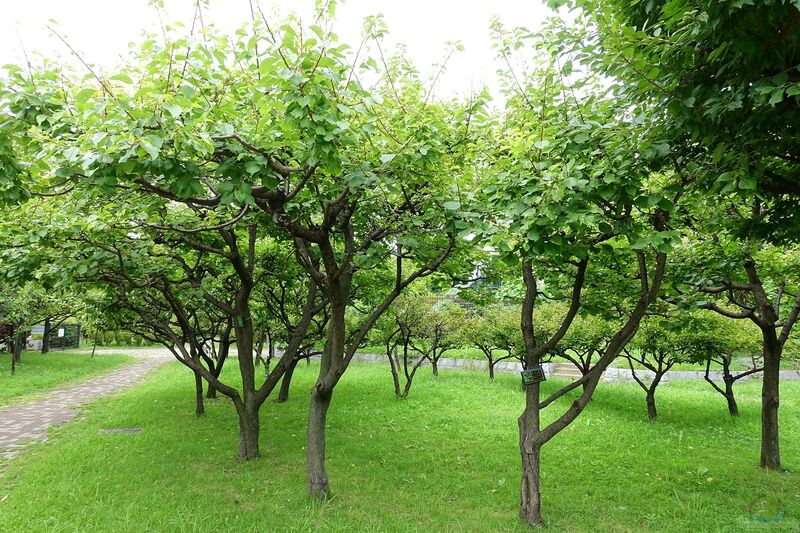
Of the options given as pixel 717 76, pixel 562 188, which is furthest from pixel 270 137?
pixel 717 76

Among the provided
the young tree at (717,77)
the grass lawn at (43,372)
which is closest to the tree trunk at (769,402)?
the young tree at (717,77)

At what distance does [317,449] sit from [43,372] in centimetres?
1519

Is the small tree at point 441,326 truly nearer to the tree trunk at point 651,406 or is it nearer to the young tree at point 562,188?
the tree trunk at point 651,406

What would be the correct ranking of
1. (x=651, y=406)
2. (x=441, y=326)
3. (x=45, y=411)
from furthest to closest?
(x=441, y=326) → (x=651, y=406) → (x=45, y=411)

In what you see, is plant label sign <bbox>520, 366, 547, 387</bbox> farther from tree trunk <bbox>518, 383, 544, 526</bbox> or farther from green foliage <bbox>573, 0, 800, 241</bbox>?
green foliage <bbox>573, 0, 800, 241</bbox>

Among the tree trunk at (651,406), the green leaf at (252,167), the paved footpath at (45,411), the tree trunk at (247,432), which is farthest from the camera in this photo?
the tree trunk at (651,406)

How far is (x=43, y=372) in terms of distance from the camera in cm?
1570

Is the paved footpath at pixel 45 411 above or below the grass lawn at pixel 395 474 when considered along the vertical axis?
below

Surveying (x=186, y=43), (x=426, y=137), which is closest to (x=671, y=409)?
(x=426, y=137)

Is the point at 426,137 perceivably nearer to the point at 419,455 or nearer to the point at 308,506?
the point at 308,506

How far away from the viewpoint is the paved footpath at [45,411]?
773 cm

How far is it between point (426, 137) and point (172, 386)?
41.5 ft

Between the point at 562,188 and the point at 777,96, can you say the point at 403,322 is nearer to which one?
the point at 562,188

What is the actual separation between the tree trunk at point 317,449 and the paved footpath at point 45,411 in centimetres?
471
